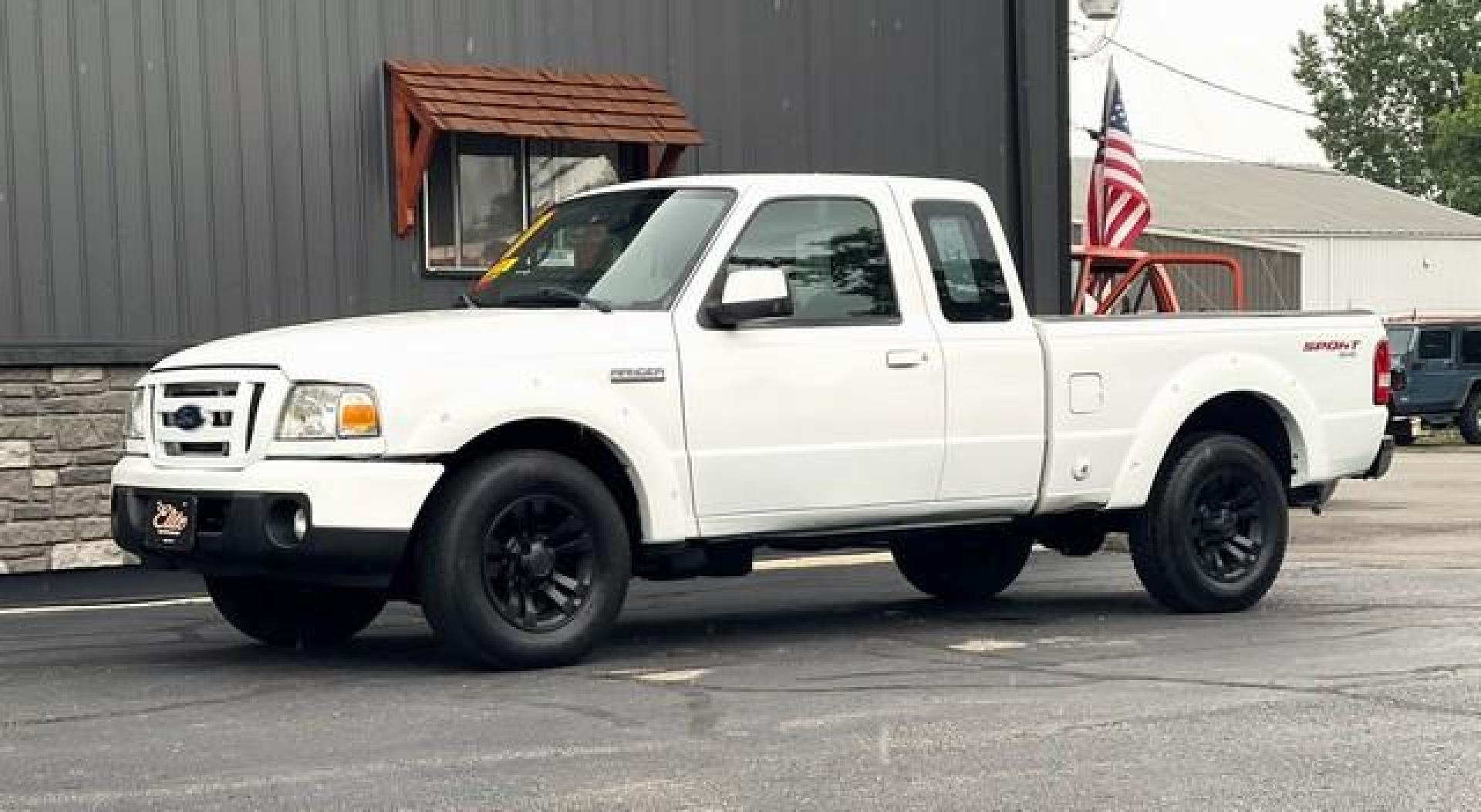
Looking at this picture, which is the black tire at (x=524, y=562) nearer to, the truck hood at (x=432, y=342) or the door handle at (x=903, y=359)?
the truck hood at (x=432, y=342)

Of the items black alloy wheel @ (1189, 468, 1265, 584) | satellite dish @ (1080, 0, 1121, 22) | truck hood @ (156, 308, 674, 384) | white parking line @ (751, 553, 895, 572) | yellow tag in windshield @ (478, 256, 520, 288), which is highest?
satellite dish @ (1080, 0, 1121, 22)

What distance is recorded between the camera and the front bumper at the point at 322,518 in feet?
26.9

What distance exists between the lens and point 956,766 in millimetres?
6648

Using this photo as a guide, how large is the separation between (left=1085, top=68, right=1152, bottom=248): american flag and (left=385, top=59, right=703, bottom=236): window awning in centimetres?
534

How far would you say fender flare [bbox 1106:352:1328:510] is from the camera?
1032cm

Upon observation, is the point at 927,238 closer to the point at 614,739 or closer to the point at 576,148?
the point at 614,739

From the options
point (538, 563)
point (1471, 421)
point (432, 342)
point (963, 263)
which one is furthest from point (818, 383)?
point (1471, 421)

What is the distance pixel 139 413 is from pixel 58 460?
532 centimetres

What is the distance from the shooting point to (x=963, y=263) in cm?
1000

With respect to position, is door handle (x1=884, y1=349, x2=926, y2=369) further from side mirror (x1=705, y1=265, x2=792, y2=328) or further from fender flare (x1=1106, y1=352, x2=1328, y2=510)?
fender flare (x1=1106, y1=352, x2=1328, y2=510)

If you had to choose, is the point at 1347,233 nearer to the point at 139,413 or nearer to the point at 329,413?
the point at 139,413

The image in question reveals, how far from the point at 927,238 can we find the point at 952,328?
17.1 inches

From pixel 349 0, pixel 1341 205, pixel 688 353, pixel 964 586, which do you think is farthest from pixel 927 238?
pixel 1341 205

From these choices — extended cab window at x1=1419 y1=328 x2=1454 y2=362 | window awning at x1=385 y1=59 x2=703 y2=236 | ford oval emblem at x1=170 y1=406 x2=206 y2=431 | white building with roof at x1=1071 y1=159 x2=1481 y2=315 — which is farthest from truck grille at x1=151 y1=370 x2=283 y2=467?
white building with roof at x1=1071 y1=159 x2=1481 y2=315
